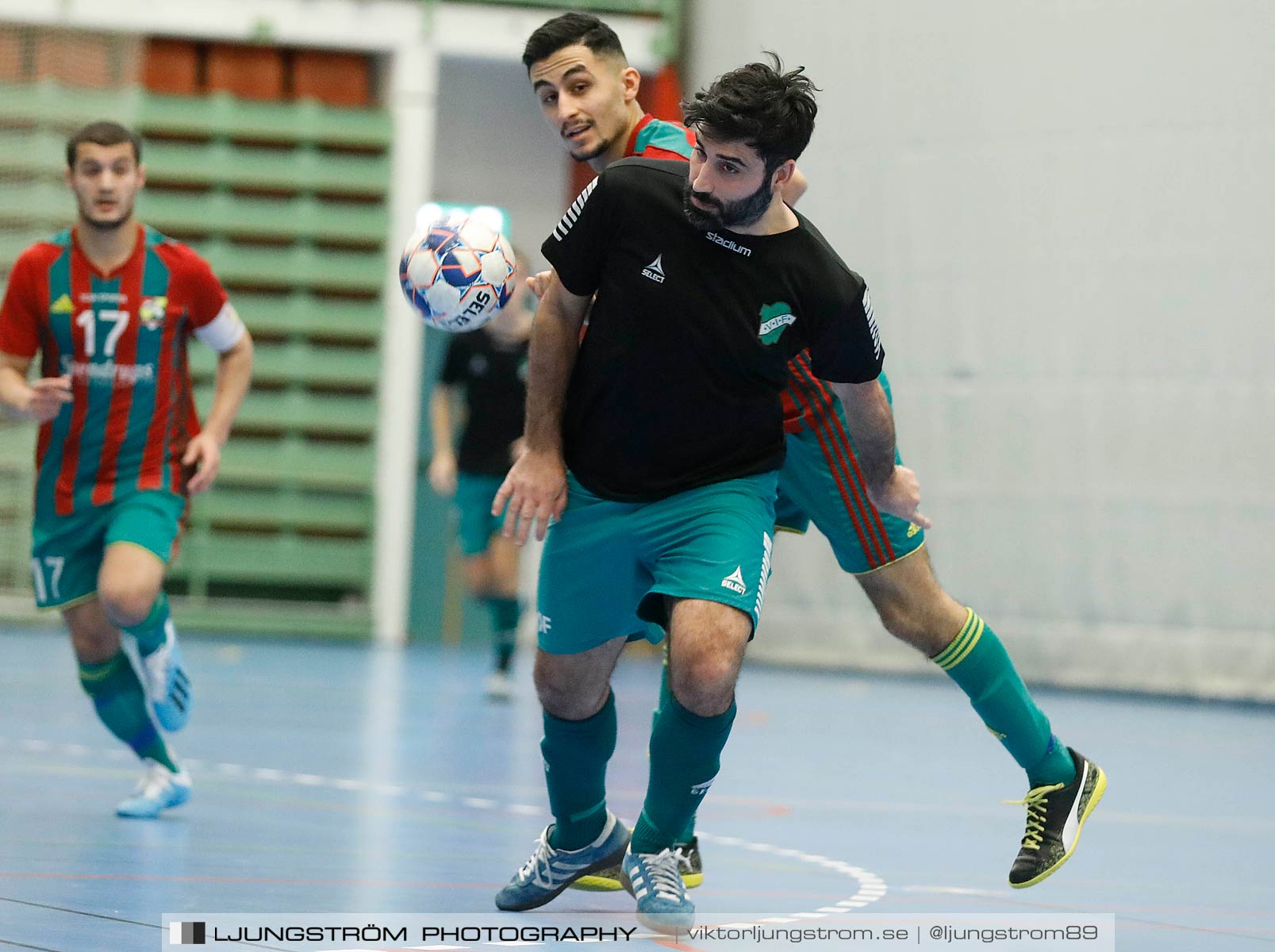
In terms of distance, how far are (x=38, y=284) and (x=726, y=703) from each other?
2.76m

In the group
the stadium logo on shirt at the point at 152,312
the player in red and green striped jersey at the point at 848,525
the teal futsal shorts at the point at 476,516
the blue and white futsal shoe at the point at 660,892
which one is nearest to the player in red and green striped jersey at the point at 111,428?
the stadium logo on shirt at the point at 152,312

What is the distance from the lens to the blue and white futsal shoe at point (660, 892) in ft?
11.1

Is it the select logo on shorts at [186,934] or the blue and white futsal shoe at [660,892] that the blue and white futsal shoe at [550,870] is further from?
the select logo on shorts at [186,934]

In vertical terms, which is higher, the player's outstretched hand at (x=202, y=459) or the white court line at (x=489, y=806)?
the player's outstretched hand at (x=202, y=459)

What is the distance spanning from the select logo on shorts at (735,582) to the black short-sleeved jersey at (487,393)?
19.0 ft

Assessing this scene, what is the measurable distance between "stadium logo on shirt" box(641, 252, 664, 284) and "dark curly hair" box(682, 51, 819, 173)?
0.90 ft

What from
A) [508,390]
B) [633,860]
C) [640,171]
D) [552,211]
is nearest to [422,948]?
[633,860]

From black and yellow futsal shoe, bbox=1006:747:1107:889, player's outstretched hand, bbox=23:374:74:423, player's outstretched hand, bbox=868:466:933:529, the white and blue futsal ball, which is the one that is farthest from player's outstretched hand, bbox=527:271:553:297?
player's outstretched hand, bbox=23:374:74:423

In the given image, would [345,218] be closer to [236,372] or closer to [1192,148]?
[1192,148]

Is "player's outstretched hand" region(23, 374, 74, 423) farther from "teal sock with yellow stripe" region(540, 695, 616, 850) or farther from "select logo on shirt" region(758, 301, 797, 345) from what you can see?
"select logo on shirt" region(758, 301, 797, 345)

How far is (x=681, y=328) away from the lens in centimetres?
345

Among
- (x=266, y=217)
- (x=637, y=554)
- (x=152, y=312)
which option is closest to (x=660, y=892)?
(x=637, y=554)

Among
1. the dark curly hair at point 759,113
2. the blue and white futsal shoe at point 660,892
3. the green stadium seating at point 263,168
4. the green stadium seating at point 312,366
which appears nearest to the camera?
the dark curly hair at point 759,113

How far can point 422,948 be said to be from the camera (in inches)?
121
